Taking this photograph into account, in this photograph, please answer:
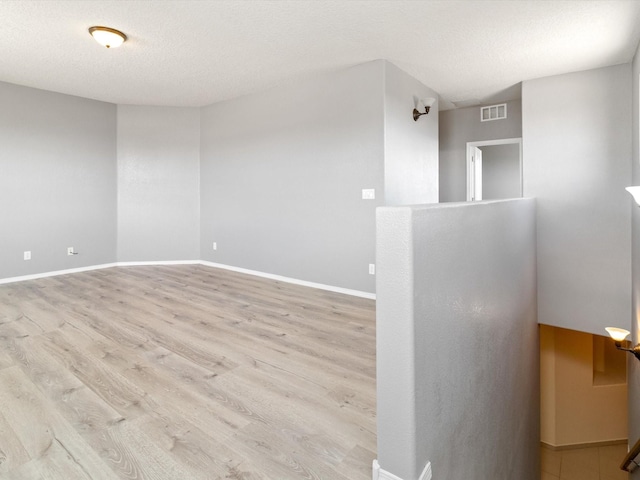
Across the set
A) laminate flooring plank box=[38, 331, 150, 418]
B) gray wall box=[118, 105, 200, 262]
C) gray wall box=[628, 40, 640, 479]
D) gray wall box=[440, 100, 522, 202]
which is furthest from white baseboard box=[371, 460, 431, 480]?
gray wall box=[118, 105, 200, 262]

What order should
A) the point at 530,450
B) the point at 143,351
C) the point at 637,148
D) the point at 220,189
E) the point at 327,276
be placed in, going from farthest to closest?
the point at 220,189
the point at 327,276
the point at 530,450
the point at 637,148
the point at 143,351

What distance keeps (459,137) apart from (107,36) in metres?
5.06

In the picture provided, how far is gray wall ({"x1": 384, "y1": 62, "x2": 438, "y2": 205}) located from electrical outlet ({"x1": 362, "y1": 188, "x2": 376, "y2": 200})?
15 centimetres

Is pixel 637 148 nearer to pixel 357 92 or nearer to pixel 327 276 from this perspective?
pixel 357 92

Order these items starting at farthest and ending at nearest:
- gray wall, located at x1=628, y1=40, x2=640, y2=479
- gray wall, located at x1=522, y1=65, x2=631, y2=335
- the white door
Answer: the white door → gray wall, located at x1=522, y1=65, x2=631, y2=335 → gray wall, located at x1=628, y1=40, x2=640, y2=479

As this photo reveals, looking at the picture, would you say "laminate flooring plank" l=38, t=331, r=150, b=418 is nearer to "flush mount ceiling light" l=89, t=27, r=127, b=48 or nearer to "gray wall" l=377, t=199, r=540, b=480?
"gray wall" l=377, t=199, r=540, b=480

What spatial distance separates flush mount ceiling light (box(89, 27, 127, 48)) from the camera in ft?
10.8

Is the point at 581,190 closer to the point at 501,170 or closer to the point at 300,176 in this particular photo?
the point at 300,176

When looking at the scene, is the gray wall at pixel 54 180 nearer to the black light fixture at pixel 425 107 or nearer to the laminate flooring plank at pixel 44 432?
the laminate flooring plank at pixel 44 432

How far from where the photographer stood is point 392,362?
1.31m

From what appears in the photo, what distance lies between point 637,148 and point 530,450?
3.29 meters

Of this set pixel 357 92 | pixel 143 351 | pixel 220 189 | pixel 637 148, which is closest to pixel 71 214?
pixel 220 189

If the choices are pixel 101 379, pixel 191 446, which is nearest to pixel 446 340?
pixel 191 446

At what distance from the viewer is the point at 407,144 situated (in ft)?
14.7
